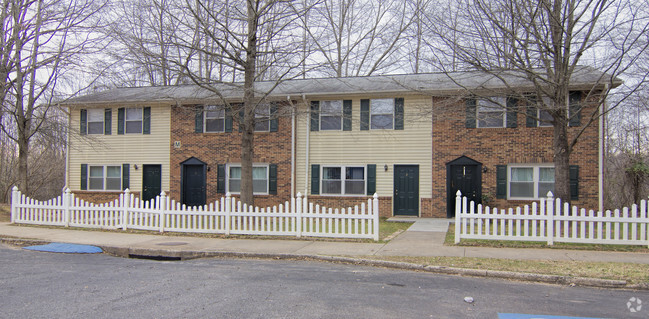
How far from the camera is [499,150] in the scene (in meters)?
16.9

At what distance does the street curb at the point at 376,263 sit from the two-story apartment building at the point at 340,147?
240 inches

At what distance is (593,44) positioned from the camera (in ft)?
36.7

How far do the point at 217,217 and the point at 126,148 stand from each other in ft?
34.0

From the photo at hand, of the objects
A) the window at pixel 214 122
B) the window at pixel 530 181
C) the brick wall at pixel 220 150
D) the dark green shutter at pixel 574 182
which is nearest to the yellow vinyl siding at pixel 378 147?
the brick wall at pixel 220 150

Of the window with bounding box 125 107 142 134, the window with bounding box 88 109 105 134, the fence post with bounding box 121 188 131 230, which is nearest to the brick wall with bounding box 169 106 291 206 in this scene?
the window with bounding box 125 107 142 134

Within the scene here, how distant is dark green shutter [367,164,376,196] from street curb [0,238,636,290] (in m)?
8.96

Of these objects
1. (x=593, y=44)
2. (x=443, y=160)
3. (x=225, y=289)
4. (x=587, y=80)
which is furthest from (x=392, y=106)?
(x=225, y=289)

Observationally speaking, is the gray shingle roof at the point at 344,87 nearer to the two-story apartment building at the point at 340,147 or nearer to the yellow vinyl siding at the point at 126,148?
the two-story apartment building at the point at 340,147

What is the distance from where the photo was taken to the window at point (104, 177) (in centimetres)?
2072

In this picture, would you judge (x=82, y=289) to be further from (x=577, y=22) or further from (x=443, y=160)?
(x=443, y=160)

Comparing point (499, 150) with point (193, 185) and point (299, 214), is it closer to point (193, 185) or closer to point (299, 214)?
point (299, 214)

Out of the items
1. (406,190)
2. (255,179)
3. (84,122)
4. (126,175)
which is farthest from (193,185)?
(406,190)

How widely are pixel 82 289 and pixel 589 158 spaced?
15.7m

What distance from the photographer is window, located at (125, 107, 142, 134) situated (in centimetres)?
2055
